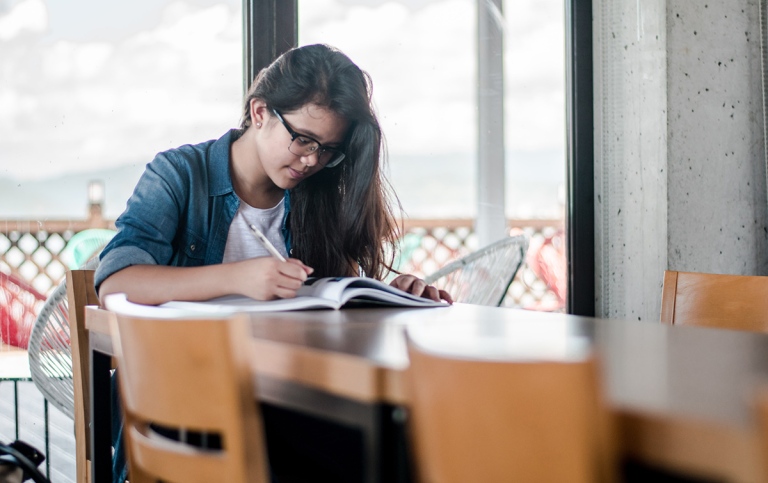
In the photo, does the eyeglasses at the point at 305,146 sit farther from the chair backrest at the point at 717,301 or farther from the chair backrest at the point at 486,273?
the chair backrest at the point at 717,301

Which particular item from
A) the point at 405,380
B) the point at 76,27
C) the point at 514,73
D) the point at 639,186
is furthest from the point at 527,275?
the point at 405,380

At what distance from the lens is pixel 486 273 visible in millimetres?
2238

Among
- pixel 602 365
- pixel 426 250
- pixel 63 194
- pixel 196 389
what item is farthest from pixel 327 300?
pixel 426 250

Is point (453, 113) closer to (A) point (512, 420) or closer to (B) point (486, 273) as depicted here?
(B) point (486, 273)

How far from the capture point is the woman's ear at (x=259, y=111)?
5.80 ft

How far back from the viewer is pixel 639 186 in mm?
2742

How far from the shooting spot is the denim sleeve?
1.44 m

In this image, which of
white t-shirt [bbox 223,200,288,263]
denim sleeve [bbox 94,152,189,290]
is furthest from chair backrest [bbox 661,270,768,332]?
denim sleeve [bbox 94,152,189,290]

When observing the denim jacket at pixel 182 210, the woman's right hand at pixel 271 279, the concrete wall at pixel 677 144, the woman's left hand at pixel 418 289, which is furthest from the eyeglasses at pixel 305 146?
the concrete wall at pixel 677 144

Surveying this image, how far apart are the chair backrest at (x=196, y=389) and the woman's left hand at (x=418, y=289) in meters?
0.74

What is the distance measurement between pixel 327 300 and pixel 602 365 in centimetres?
72

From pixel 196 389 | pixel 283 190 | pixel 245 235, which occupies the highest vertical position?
pixel 283 190

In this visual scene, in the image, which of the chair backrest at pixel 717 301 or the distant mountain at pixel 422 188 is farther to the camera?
the distant mountain at pixel 422 188

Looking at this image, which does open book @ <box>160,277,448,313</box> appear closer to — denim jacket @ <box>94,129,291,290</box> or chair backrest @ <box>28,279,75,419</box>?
denim jacket @ <box>94,129,291,290</box>
